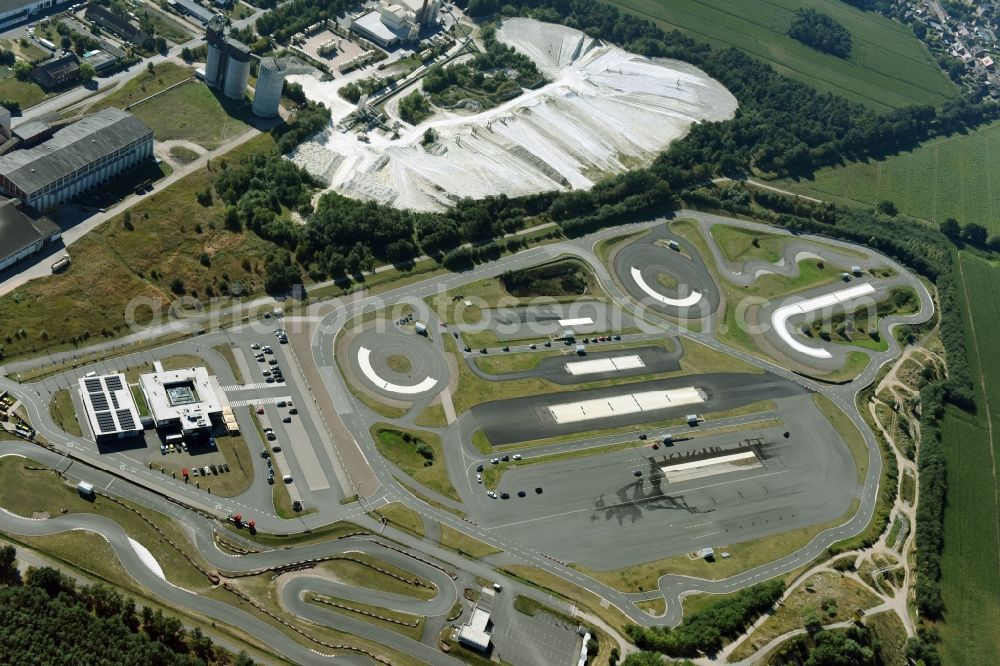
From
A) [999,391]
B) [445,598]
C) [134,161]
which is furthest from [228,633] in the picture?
[999,391]

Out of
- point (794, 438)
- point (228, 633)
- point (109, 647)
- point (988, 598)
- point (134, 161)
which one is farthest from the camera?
point (134, 161)

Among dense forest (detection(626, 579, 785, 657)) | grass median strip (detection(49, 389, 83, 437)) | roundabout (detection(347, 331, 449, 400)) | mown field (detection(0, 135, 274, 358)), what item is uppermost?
dense forest (detection(626, 579, 785, 657))

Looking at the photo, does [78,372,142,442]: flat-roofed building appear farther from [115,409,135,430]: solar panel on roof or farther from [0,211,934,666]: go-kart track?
[0,211,934,666]: go-kart track

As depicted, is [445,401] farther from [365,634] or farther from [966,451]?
[966,451]

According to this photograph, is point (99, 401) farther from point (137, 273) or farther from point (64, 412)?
point (137, 273)

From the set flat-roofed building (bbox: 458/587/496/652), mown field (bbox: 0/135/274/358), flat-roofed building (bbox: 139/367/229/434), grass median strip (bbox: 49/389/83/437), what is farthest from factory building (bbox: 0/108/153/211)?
flat-roofed building (bbox: 458/587/496/652)

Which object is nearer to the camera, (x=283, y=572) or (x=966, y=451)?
(x=283, y=572)
